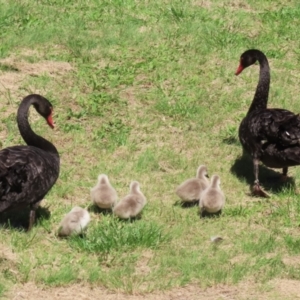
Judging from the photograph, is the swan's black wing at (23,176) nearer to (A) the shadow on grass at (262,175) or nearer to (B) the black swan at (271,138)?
(B) the black swan at (271,138)

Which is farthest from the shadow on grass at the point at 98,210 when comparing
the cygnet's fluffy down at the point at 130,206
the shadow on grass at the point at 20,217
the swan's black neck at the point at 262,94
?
the swan's black neck at the point at 262,94

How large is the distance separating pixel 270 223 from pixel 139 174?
197 centimetres

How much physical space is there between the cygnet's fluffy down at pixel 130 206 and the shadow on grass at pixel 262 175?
1979 mm

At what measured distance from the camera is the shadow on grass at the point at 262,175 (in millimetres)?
11312

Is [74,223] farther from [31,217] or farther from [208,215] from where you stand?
[208,215]

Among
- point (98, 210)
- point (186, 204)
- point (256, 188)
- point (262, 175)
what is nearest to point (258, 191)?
point (256, 188)

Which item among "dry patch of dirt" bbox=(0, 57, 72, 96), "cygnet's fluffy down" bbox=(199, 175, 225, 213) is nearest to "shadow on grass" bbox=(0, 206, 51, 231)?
"cygnet's fluffy down" bbox=(199, 175, 225, 213)

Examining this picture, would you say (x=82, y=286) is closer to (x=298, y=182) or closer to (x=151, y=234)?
(x=151, y=234)

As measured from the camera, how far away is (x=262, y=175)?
11.8 m

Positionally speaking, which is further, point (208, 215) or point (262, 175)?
point (262, 175)

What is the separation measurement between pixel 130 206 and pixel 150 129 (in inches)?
109

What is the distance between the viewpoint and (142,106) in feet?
42.4

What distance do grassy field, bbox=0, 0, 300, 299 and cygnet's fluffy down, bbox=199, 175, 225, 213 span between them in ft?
0.62

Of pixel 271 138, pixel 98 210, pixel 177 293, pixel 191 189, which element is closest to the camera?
pixel 177 293
